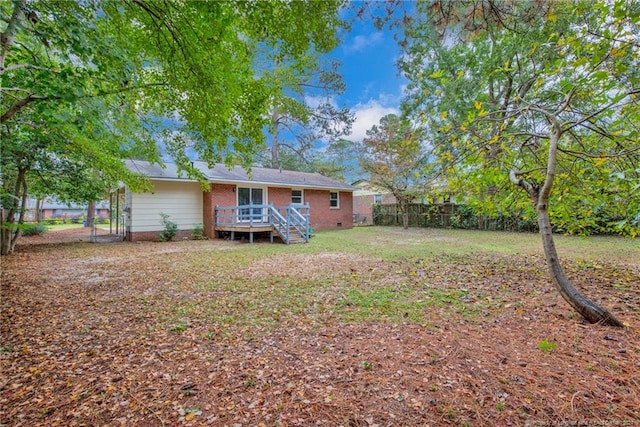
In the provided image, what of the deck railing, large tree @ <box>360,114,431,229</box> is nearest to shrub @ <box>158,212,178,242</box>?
the deck railing

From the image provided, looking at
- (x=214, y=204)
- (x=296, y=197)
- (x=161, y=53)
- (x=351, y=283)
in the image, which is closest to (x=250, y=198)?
(x=214, y=204)

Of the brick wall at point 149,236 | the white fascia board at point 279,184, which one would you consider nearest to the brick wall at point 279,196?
the white fascia board at point 279,184

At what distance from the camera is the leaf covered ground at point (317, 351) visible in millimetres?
2092

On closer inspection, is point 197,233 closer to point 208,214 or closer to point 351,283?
point 208,214

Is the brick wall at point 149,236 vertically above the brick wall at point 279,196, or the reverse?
the brick wall at point 279,196

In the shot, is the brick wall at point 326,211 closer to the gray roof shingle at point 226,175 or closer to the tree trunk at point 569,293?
the gray roof shingle at point 226,175

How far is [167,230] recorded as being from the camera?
12531 mm

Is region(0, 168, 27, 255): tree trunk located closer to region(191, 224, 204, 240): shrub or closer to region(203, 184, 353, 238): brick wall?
region(191, 224, 204, 240): shrub

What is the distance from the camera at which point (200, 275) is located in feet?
20.6

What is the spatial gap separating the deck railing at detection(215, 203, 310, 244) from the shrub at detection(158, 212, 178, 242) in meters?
1.84

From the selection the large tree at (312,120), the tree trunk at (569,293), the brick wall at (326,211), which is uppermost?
the large tree at (312,120)

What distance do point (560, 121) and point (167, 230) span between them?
1340 centimetres

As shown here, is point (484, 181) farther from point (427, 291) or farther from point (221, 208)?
point (221, 208)

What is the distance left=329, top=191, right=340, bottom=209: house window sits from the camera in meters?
19.0
